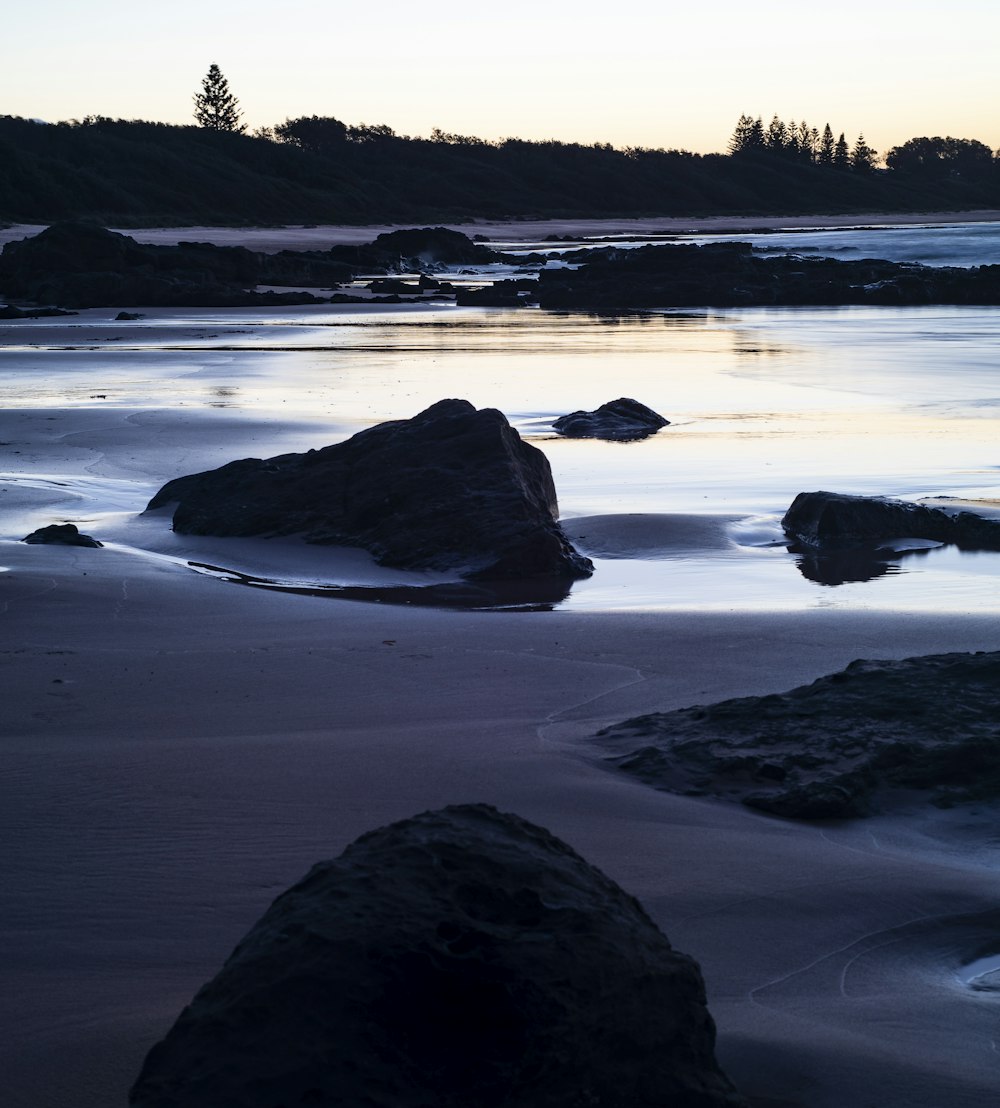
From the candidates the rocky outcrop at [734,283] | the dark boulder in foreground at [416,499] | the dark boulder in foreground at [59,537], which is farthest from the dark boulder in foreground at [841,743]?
the rocky outcrop at [734,283]

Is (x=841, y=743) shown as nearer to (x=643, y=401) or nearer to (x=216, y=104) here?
(x=643, y=401)

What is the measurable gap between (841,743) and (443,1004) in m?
1.80

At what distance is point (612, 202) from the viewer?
10869 centimetres

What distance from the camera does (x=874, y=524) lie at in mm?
6246

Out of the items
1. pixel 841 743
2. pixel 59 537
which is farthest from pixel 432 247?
pixel 841 743

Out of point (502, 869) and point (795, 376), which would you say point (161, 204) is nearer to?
Result: point (795, 376)

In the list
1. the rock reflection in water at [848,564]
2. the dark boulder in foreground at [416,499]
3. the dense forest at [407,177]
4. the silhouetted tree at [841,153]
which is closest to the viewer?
the rock reflection in water at [848,564]

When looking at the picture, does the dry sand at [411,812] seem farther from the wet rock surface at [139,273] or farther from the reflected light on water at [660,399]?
the wet rock surface at [139,273]

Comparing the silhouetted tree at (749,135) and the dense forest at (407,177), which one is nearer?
the dense forest at (407,177)

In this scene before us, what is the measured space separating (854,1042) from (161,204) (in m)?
69.5

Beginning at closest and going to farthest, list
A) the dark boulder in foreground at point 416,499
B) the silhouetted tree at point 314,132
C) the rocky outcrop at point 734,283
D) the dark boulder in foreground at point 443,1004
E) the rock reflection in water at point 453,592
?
1. the dark boulder in foreground at point 443,1004
2. the rock reflection in water at point 453,592
3. the dark boulder in foreground at point 416,499
4. the rocky outcrop at point 734,283
5. the silhouetted tree at point 314,132

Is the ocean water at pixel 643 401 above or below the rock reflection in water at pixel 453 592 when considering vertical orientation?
above

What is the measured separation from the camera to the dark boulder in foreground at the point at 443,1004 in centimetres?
142

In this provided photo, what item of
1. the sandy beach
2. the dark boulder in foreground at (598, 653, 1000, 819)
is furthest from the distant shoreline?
the dark boulder in foreground at (598, 653, 1000, 819)
